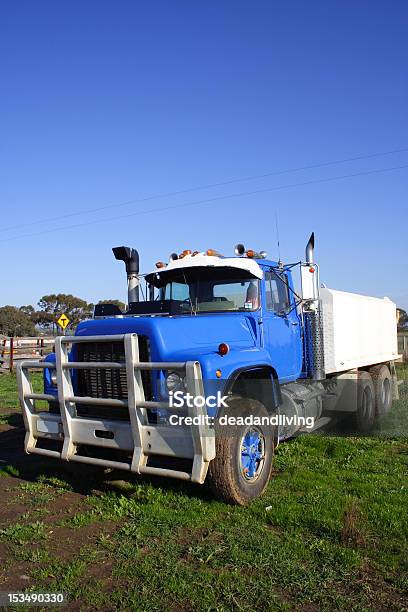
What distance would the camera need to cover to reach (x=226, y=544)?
4.10 metres

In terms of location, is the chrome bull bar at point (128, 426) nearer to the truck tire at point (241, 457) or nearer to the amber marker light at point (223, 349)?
the truck tire at point (241, 457)

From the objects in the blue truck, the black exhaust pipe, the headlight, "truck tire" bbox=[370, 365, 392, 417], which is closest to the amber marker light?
the blue truck

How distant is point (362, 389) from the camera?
30.2 ft

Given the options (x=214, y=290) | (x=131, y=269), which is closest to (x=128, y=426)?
(x=214, y=290)

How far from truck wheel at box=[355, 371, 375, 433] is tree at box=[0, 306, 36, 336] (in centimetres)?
5146

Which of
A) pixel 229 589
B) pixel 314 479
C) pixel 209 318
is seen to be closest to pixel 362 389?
pixel 314 479

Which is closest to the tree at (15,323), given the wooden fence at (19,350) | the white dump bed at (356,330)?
the wooden fence at (19,350)

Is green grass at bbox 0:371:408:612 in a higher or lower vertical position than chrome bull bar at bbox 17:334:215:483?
lower

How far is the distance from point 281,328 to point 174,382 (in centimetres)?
235

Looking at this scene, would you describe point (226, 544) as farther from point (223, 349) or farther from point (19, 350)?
point (19, 350)

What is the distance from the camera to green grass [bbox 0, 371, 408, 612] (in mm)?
3393

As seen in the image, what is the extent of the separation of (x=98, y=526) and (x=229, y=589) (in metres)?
1.61

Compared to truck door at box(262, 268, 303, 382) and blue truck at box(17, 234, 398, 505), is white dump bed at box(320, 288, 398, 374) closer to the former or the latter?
blue truck at box(17, 234, 398, 505)

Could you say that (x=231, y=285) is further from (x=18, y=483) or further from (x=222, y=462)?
(x=18, y=483)
